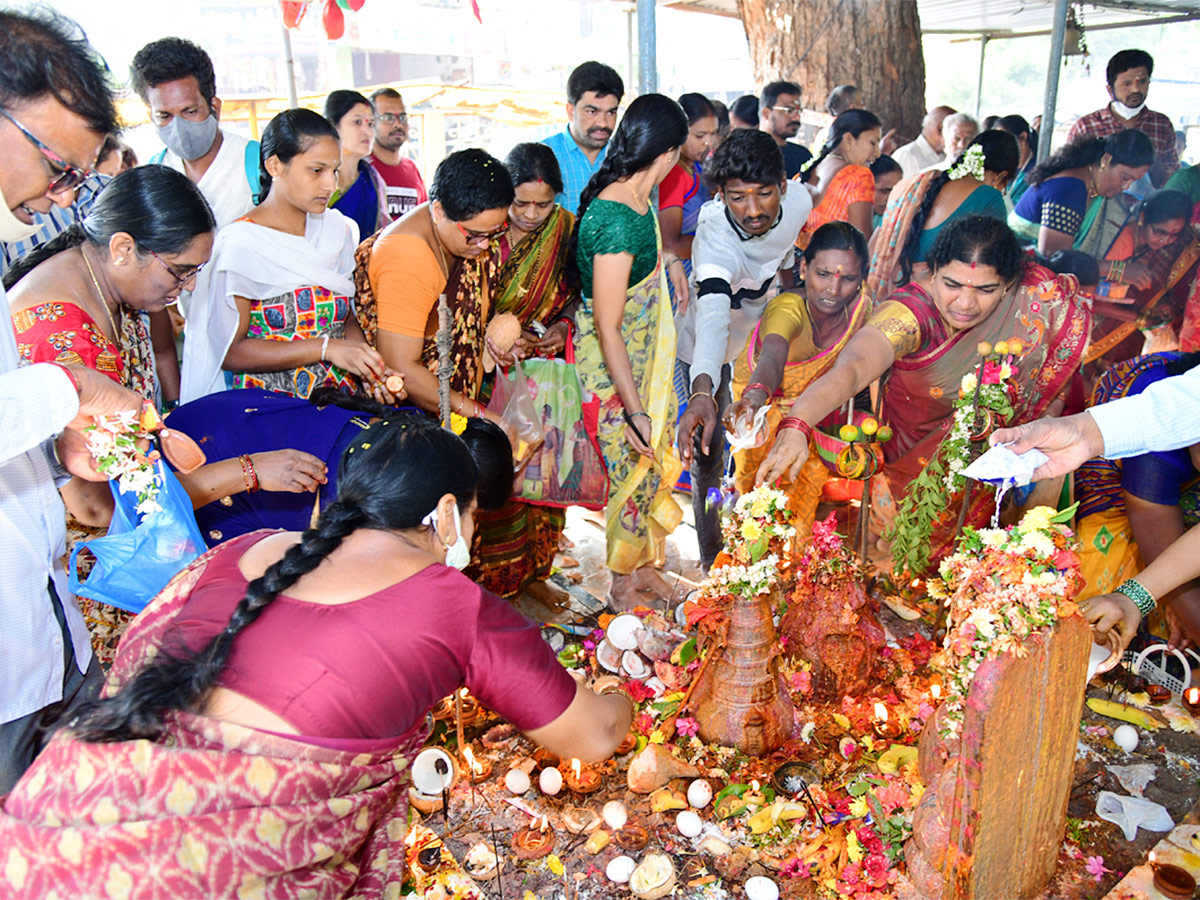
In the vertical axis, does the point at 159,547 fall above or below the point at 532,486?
above

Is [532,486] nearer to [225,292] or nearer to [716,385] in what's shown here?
[716,385]

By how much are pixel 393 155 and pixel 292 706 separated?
16.3ft

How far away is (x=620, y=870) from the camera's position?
2.31m

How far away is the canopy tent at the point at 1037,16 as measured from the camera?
589cm

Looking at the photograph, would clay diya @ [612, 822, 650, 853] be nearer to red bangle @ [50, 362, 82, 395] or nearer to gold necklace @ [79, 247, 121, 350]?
red bangle @ [50, 362, 82, 395]

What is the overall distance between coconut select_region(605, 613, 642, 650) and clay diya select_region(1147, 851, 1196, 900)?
170 centimetres

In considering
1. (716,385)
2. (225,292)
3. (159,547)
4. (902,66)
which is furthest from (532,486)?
(902,66)

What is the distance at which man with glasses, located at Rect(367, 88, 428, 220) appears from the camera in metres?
5.63

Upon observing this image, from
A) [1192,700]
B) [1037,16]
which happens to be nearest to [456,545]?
[1192,700]

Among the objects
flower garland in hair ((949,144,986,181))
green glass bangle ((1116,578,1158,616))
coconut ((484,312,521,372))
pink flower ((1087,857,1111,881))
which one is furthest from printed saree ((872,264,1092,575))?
coconut ((484,312,521,372))

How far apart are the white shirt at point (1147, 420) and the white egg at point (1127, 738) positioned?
41.5 inches

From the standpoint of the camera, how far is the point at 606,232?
3459 millimetres

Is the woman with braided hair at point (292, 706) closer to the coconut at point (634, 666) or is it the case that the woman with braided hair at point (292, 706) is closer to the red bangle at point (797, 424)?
the coconut at point (634, 666)

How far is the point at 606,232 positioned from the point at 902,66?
539 centimetres
